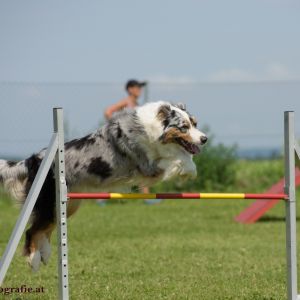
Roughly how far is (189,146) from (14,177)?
1331 millimetres

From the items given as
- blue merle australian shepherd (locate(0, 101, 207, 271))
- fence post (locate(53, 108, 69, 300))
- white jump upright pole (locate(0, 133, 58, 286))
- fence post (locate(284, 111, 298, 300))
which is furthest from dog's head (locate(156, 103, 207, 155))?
white jump upright pole (locate(0, 133, 58, 286))

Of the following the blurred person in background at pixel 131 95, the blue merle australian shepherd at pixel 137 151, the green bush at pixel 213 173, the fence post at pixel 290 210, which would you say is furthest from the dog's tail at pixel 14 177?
the green bush at pixel 213 173

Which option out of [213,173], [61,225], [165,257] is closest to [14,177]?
[61,225]

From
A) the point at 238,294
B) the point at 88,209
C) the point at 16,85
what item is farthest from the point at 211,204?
the point at 238,294

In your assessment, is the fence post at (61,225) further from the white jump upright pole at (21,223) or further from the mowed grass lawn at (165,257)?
the mowed grass lawn at (165,257)

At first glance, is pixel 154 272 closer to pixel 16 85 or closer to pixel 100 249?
pixel 100 249

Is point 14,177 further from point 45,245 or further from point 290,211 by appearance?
point 290,211

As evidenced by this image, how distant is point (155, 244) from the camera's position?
8320mm

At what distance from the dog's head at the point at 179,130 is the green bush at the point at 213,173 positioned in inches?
334

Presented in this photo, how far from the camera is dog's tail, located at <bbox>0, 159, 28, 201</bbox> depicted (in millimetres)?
5418

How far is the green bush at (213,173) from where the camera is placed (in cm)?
1403

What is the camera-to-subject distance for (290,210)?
473 cm

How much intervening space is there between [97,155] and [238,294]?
4.73ft

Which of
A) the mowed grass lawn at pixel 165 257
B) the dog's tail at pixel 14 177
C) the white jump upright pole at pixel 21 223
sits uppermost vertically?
the dog's tail at pixel 14 177
